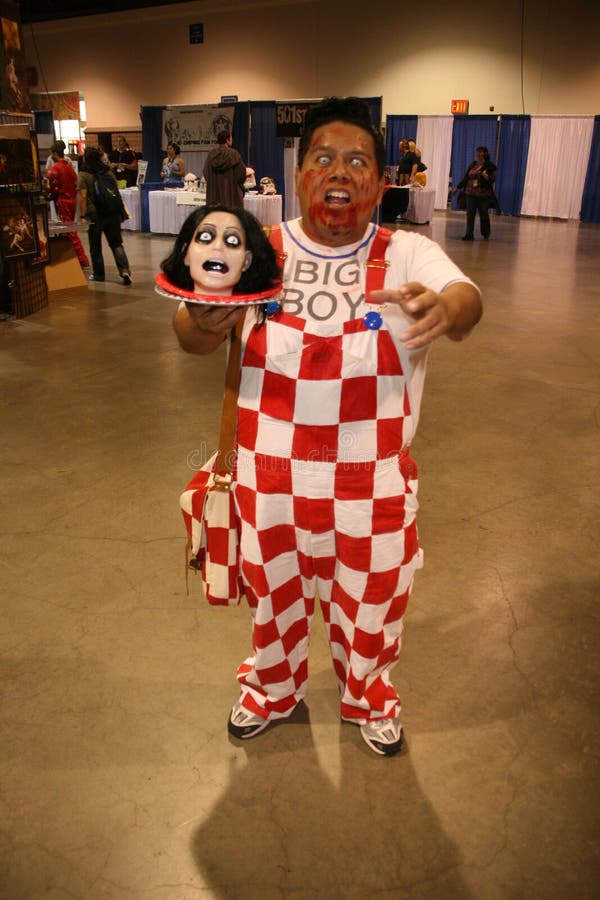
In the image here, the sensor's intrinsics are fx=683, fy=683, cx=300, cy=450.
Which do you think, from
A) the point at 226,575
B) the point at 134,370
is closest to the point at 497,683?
the point at 226,575

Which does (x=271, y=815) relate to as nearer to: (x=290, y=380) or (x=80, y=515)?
(x=290, y=380)

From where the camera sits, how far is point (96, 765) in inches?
62.8

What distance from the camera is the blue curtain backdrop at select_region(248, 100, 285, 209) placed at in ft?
36.3

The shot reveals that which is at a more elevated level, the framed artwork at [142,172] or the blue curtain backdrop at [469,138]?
the blue curtain backdrop at [469,138]

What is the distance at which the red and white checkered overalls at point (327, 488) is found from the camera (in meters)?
1.25

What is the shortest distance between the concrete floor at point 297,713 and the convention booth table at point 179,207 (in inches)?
263

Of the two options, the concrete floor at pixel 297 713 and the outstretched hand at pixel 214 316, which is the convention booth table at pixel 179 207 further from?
the outstretched hand at pixel 214 316

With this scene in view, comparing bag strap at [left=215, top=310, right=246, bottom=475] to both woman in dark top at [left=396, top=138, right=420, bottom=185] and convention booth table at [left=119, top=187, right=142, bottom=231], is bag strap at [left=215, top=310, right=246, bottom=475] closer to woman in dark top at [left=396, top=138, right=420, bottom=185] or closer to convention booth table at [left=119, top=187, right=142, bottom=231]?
convention booth table at [left=119, top=187, right=142, bottom=231]

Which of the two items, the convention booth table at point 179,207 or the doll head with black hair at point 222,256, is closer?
the doll head with black hair at point 222,256

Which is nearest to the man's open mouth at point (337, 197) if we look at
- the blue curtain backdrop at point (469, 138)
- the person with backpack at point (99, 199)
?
the person with backpack at point (99, 199)

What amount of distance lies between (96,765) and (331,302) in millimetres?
1191

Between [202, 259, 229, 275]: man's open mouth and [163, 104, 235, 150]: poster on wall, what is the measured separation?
36.8ft

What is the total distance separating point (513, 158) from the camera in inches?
550

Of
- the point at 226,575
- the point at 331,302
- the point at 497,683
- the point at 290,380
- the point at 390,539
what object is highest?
the point at 331,302
